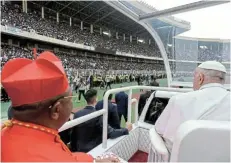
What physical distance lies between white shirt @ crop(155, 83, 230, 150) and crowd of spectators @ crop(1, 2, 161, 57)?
1335 cm

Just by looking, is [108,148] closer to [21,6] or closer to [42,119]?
[42,119]

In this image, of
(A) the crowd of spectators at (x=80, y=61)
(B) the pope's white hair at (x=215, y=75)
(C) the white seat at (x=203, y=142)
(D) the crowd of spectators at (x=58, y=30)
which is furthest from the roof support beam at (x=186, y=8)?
(D) the crowd of spectators at (x=58, y=30)

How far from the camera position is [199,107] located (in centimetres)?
107

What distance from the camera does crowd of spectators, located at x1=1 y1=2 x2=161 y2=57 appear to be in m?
14.3

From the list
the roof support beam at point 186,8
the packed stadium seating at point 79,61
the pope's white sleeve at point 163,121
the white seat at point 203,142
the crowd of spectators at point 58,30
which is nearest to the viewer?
the white seat at point 203,142

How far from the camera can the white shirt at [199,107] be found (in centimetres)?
103

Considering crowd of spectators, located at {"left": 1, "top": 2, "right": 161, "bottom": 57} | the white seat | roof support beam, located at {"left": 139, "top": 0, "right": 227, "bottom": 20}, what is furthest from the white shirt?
crowd of spectators, located at {"left": 1, "top": 2, "right": 161, "bottom": 57}

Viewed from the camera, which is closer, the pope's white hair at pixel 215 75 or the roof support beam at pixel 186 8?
the pope's white hair at pixel 215 75

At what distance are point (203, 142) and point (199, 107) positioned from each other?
1.28ft

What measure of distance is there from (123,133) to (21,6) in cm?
1644

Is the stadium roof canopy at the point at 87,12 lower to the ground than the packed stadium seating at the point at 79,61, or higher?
higher

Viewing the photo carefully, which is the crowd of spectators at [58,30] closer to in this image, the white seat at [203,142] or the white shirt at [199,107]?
the white shirt at [199,107]

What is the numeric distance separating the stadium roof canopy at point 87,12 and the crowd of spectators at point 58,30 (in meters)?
0.65

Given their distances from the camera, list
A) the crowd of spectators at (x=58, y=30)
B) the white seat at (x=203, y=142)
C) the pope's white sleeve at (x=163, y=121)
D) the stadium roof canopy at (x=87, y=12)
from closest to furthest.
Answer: the white seat at (x=203, y=142) → the pope's white sleeve at (x=163, y=121) → the crowd of spectators at (x=58, y=30) → the stadium roof canopy at (x=87, y=12)
